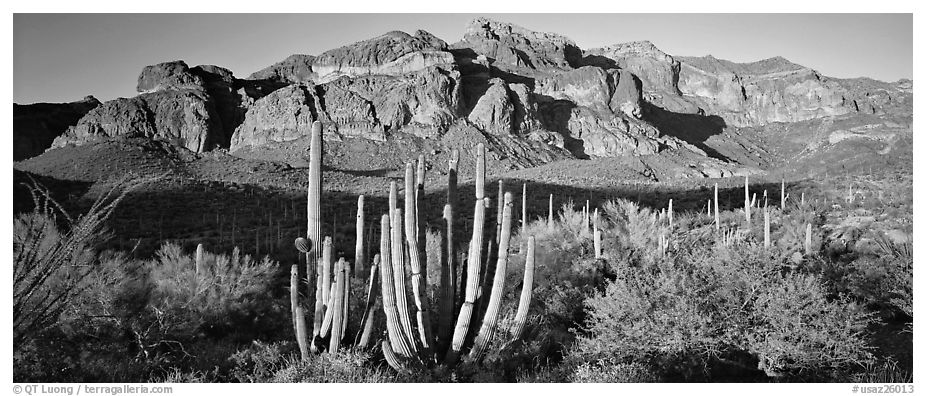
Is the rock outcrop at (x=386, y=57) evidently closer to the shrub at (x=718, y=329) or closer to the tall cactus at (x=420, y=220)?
the shrub at (x=718, y=329)

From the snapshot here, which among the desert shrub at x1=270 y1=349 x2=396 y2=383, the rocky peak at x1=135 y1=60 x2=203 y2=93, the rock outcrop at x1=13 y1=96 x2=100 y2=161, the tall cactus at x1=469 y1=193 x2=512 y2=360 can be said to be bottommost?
the desert shrub at x1=270 y1=349 x2=396 y2=383

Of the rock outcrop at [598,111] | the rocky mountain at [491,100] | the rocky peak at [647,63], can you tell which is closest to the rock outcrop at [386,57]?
the rocky mountain at [491,100]

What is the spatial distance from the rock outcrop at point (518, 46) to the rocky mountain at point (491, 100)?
0.46 metres

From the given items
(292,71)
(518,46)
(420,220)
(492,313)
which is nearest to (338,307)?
(420,220)

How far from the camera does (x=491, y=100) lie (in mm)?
104500

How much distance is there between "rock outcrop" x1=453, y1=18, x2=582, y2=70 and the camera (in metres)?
151

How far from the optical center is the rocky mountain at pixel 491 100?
99.8 metres

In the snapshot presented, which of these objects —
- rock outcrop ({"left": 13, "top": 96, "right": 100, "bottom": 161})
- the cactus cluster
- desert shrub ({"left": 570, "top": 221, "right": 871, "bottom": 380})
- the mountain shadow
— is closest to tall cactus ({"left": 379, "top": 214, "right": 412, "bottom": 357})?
the cactus cluster

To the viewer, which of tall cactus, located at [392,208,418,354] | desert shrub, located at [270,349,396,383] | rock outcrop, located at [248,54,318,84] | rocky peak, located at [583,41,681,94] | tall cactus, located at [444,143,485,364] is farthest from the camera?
rocky peak, located at [583,41,681,94]

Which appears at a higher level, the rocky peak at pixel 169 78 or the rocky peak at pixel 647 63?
the rocky peak at pixel 647 63

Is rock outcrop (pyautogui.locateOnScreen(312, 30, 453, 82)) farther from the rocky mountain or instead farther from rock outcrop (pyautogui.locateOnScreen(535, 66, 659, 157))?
rock outcrop (pyautogui.locateOnScreen(535, 66, 659, 157))

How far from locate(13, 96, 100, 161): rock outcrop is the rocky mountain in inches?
64.5

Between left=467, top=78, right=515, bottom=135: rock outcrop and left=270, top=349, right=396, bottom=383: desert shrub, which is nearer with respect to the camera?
left=270, top=349, right=396, bottom=383: desert shrub

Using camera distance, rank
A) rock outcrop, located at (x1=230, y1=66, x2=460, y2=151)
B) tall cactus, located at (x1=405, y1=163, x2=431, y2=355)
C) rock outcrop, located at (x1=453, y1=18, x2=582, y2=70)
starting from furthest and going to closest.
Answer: rock outcrop, located at (x1=453, y1=18, x2=582, y2=70), rock outcrop, located at (x1=230, y1=66, x2=460, y2=151), tall cactus, located at (x1=405, y1=163, x2=431, y2=355)
